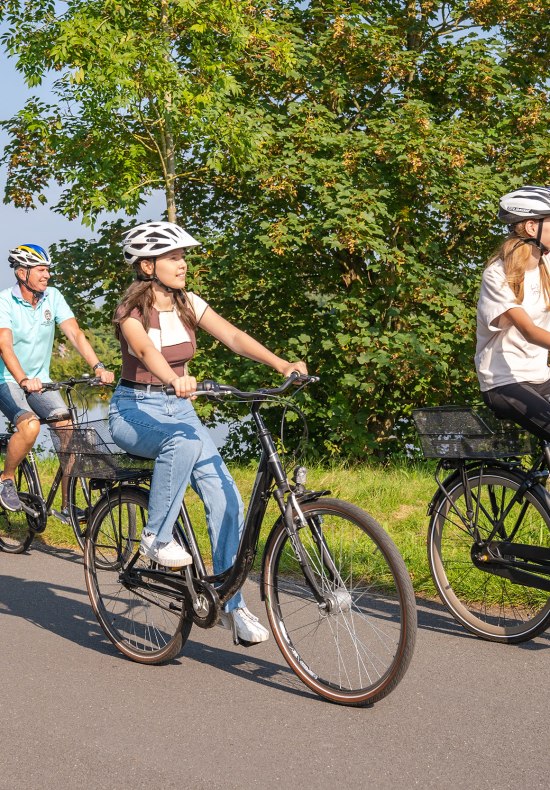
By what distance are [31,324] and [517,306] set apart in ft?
12.4

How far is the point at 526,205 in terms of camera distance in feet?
15.1

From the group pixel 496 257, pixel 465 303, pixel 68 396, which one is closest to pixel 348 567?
pixel 496 257

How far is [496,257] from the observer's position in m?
4.68

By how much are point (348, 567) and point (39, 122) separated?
8590 mm

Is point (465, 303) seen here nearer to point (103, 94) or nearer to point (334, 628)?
point (103, 94)

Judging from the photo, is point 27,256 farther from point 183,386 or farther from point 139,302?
point 183,386

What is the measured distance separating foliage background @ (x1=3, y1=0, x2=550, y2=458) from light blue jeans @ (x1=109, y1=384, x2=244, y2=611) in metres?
6.43

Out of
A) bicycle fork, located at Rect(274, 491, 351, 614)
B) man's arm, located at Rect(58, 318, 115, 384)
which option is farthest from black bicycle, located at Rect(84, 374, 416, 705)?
man's arm, located at Rect(58, 318, 115, 384)

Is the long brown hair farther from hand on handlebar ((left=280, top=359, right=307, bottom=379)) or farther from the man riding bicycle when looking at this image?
the man riding bicycle

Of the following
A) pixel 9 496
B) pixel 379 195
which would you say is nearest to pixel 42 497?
pixel 9 496

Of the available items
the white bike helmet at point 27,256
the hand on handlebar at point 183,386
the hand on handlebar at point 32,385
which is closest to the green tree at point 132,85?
the white bike helmet at point 27,256

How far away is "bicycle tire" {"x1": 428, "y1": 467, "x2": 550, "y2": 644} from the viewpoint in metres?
4.60

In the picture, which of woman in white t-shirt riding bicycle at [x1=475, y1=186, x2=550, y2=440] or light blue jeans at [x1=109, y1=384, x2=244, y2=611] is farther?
woman in white t-shirt riding bicycle at [x1=475, y1=186, x2=550, y2=440]

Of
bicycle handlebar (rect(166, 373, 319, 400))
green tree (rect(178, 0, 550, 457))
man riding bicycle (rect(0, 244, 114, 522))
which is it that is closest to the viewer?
bicycle handlebar (rect(166, 373, 319, 400))
